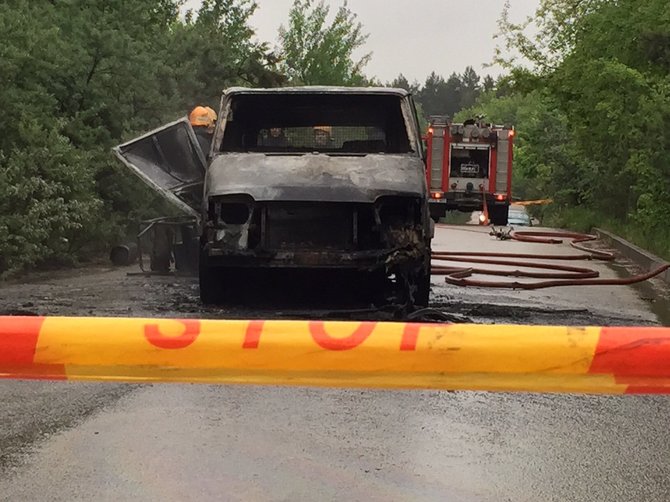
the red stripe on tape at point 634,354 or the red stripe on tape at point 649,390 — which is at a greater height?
the red stripe on tape at point 634,354

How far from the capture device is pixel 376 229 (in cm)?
853

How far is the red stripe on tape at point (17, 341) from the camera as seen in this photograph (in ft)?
8.78

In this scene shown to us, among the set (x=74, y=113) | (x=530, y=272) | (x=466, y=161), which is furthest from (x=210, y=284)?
(x=466, y=161)

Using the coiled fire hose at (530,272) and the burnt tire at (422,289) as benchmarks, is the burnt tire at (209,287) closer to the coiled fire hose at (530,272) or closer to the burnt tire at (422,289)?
the burnt tire at (422,289)

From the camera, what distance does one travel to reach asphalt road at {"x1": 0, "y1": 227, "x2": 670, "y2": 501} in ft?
12.9

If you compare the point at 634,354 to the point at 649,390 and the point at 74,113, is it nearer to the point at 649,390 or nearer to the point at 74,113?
the point at 649,390

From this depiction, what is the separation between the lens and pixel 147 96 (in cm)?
1552

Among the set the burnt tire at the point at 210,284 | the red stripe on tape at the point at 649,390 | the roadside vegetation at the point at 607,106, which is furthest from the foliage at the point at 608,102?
the red stripe on tape at the point at 649,390

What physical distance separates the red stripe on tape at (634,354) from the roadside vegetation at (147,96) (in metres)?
9.35

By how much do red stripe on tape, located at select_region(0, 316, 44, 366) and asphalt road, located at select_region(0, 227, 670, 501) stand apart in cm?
127

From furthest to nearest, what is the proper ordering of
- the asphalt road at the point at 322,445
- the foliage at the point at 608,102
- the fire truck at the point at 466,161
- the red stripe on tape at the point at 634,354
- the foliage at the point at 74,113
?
the fire truck at the point at 466,161 < the foliage at the point at 608,102 < the foliage at the point at 74,113 < the asphalt road at the point at 322,445 < the red stripe on tape at the point at 634,354

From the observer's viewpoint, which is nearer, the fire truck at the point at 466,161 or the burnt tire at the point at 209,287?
the burnt tire at the point at 209,287

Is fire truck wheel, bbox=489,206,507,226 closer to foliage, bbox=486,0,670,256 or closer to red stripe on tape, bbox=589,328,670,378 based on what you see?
foliage, bbox=486,0,670,256

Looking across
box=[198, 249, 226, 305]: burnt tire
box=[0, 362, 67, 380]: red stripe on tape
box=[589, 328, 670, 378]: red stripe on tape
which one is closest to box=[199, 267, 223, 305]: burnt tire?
box=[198, 249, 226, 305]: burnt tire
